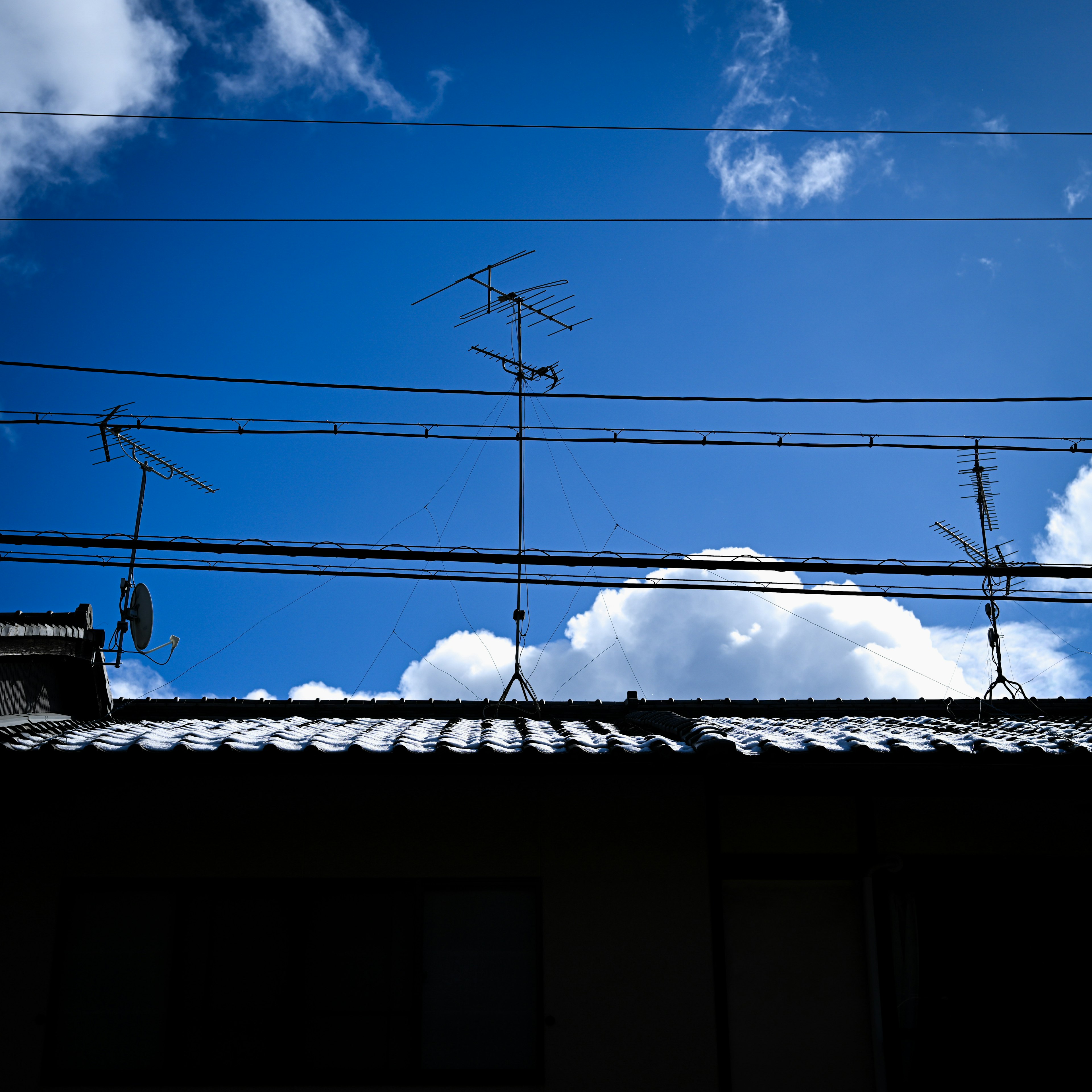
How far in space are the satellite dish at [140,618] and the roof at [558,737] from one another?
196 cm

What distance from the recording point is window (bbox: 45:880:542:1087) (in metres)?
5.82

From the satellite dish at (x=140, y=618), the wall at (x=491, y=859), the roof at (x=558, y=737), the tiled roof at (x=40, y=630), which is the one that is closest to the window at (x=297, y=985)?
the wall at (x=491, y=859)

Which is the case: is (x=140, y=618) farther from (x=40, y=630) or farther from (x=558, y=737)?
(x=558, y=737)

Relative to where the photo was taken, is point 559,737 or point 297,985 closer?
point 297,985

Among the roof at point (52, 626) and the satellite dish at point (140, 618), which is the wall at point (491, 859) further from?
the satellite dish at point (140, 618)

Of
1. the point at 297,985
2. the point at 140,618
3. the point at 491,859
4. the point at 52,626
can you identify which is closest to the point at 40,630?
the point at 52,626

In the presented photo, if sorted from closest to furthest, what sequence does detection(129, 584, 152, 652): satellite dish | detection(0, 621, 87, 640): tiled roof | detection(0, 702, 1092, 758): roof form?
detection(0, 702, 1092, 758): roof → detection(0, 621, 87, 640): tiled roof → detection(129, 584, 152, 652): satellite dish

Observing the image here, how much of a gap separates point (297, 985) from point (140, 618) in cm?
550

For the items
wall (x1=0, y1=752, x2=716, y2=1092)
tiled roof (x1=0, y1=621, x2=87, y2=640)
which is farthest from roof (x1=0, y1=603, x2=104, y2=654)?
wall (x1=0, y1=752, x2=716, y2=1092)

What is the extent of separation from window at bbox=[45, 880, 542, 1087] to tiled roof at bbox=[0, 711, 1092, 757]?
3.53 ft

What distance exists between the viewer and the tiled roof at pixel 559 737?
5.29m

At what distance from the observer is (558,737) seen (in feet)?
20.0

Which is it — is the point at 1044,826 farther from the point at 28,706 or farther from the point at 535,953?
the point at 28,706

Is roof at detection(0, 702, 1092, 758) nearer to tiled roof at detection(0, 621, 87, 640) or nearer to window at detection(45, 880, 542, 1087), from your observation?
tiled roof at detection(0, 621, 87, 640)
